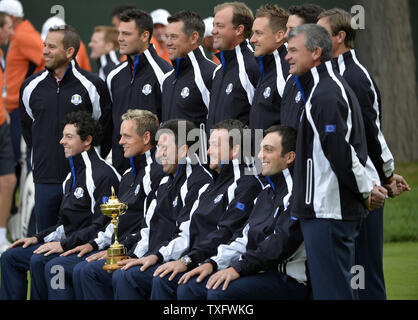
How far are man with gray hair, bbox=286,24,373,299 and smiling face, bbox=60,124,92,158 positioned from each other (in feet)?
7.17

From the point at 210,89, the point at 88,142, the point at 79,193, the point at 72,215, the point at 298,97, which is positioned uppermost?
the point at 210,89

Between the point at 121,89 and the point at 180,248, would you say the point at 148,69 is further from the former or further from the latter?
the point at 180,248

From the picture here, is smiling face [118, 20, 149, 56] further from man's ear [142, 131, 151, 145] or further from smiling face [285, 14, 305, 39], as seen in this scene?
smiling face [285, 14, 305, 39]

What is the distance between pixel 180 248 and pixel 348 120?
1.33 meters

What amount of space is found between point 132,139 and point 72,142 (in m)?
0.56

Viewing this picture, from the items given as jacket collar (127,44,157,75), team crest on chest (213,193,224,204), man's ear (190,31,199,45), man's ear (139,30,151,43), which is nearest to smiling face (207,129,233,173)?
team crest on chest (213,193,224,204)

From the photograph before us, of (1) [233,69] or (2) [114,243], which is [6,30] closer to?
(1) [233,69]

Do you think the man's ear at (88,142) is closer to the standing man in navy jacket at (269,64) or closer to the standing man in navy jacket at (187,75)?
the standing man in navy jacket at (187,75)

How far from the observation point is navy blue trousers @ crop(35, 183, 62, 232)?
21.5 feet

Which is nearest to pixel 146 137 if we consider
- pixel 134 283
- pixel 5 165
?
pixel 134 283

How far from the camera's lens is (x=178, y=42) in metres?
6.19

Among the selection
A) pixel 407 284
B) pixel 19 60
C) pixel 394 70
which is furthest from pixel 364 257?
pixel 394 70

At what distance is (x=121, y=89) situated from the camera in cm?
644

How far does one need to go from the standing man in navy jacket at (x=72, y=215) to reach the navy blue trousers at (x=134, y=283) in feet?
2.62
